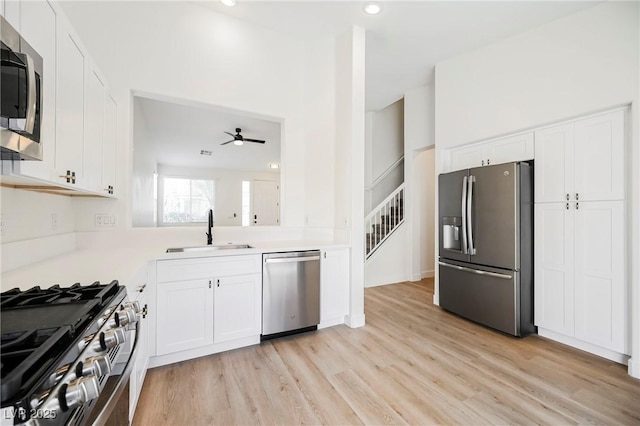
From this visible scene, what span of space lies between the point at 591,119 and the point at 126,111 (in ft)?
14.0

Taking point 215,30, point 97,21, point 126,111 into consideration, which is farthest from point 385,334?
point 97,21

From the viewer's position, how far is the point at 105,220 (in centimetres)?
250

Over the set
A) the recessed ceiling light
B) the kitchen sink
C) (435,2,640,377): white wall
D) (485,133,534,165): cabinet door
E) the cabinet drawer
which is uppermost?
the recessed ceiling light

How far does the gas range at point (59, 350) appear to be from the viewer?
1.77 ft

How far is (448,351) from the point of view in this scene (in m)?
2.45

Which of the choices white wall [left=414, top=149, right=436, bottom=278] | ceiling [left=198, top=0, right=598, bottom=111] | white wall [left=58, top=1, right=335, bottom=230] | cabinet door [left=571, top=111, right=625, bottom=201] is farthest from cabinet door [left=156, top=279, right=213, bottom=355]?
white wall [left=414, top=149, right=436, bottom=278]

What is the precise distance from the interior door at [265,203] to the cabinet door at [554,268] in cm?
729

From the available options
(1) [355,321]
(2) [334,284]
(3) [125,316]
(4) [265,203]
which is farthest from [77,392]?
(4) [265,203]

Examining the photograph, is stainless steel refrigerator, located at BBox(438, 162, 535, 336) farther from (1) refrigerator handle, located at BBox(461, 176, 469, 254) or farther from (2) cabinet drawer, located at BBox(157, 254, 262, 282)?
(2) cabinet drawer, located at BBox(157, 254, 262, 282)

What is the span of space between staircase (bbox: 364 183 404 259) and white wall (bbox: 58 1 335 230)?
198 centimetres

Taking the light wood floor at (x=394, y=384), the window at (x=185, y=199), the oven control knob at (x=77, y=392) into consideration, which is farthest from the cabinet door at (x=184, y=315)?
the window at (x=185, y=199)

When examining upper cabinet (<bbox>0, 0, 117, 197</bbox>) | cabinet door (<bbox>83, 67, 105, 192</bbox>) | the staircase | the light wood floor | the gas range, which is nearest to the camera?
the gas range

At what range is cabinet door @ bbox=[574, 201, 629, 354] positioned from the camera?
2.26 m

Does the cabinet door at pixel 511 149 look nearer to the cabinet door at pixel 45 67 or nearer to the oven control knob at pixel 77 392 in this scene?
the oven control knob at pixel 77 392
